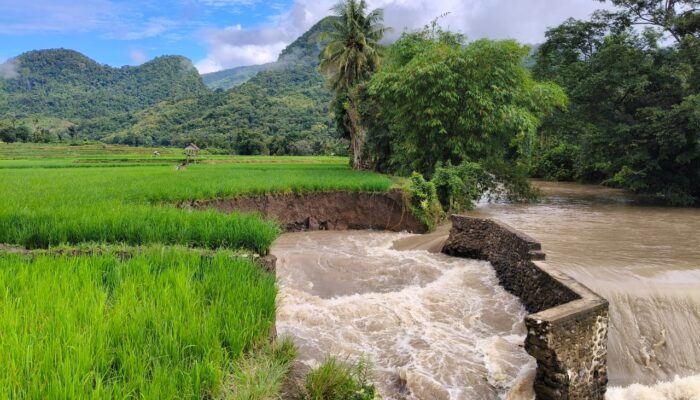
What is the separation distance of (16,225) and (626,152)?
1912 cm

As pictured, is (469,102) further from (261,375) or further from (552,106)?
(261,375)

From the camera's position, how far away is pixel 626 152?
1631 cm

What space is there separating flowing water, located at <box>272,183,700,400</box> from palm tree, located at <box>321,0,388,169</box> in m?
17.8

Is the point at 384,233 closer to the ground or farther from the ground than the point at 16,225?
closer to the ground

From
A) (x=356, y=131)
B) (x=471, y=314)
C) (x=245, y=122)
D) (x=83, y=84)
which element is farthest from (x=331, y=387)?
(x=83, y=84)

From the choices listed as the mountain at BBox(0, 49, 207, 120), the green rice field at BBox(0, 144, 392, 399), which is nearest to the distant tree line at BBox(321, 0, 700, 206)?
the green rice field at BBox(0, 144, 392, 399)

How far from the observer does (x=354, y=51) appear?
26.3 m

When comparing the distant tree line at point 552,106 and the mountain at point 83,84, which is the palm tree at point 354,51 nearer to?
the distant tree line at point 552,106

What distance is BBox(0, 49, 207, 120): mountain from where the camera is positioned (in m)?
104

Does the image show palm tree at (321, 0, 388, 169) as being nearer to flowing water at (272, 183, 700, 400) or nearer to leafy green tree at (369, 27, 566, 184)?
leafy green tree at (369, 27, 566, 184)

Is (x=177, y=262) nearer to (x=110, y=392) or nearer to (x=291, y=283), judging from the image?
(x=110, y=392)

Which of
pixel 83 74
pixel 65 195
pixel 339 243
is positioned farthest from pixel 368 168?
pixel 83 74

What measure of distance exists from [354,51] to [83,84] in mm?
130116

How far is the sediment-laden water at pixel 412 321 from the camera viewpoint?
14.7ft
